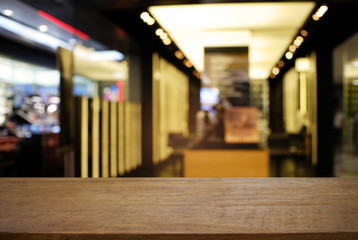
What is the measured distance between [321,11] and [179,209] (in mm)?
5130

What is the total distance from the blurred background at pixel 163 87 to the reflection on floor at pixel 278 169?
5cm

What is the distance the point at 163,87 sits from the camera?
9.40 meters

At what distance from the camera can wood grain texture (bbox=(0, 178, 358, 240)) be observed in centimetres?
49

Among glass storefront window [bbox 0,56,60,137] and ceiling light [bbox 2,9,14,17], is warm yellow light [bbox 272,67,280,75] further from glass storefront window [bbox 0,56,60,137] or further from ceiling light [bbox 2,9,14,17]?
ceiling light [bbox 2,9,14,17]

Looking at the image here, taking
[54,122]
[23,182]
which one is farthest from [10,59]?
[23,182]

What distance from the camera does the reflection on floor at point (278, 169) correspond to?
7410 millimetres

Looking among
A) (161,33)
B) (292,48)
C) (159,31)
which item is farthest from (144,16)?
(292,48)

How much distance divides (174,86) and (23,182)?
10.6 meters

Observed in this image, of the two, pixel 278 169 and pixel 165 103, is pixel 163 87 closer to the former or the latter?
pixel 165 103

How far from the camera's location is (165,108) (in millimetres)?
9805

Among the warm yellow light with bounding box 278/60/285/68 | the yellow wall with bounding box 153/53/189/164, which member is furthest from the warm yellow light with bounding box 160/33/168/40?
the warm yellow light with bounding box 278/60/285/68

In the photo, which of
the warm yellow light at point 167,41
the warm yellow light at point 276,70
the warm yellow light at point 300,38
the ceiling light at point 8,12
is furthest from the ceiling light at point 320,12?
the warm yellow light at point 276,70

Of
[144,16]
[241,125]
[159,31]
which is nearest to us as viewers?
[241,125]

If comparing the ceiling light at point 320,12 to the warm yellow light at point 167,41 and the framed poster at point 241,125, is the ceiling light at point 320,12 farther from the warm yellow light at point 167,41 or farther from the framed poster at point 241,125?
the warm yellow light at point 167,41
